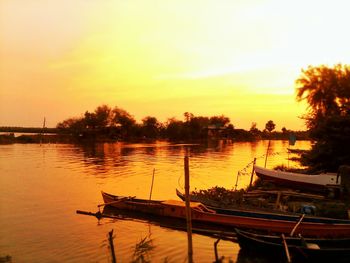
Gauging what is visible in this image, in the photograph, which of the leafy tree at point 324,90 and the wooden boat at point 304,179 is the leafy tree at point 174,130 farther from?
the wooden boat at point 304,179

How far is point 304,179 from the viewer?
89.5 ft

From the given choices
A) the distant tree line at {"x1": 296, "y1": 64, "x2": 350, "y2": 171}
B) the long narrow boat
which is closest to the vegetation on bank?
the distant tree line at {"x1": 296, "y1": 64, "x2": 350, "y2": 171}

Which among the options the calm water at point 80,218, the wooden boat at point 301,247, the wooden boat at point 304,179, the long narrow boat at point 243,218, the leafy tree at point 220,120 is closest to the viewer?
the wooden boat at point 301,247

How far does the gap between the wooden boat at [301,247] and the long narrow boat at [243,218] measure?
2676 mm

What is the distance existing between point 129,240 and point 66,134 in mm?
106839

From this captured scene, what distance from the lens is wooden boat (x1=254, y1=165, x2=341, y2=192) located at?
2578cm

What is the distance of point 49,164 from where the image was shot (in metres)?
48.8

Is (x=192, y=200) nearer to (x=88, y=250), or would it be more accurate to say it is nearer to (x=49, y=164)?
(x=88, y=250)

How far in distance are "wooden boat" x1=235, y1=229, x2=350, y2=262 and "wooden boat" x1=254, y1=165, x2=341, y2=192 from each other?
12.5m

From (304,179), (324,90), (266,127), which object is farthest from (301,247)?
(266,127)

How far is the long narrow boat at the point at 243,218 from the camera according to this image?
16.0 metres

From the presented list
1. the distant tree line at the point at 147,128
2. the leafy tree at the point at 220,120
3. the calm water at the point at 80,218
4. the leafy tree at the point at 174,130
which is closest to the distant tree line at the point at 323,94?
the calm water at the point at 80,218

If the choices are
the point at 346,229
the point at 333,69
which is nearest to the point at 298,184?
the point at 346,229

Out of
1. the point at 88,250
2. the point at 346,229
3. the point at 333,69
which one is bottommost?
the point at 88,250
